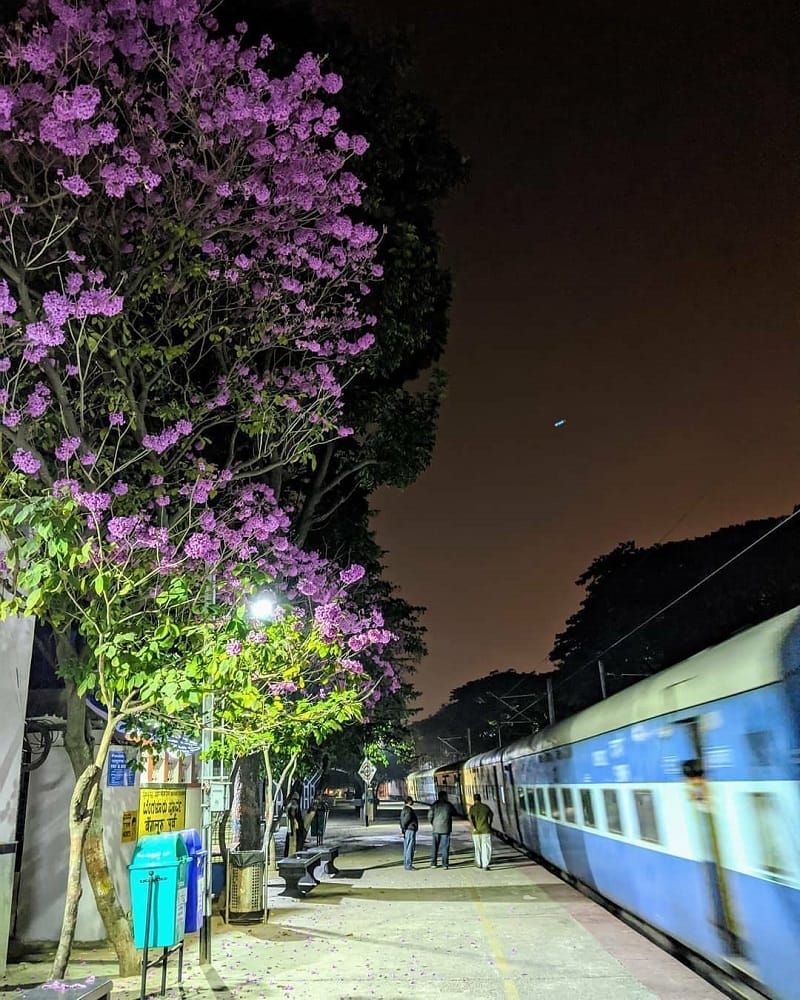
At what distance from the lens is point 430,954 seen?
9008mm

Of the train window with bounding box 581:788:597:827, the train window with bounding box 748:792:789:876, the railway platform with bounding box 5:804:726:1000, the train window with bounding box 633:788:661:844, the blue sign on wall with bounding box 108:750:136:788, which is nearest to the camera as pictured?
the train window with bounding box 748:792:789:876

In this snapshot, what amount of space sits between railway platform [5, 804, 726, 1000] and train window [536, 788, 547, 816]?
2.17 metres

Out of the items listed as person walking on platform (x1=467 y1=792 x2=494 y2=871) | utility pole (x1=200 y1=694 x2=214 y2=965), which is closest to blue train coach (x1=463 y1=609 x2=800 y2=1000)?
utility pole (x1=200 y1=694 x2=214 y2=965)

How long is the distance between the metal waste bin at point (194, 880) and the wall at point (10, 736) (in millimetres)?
1813

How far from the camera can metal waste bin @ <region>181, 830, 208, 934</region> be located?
26.7ft

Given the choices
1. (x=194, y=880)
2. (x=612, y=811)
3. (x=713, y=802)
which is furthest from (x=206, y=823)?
(x=713, y=802)

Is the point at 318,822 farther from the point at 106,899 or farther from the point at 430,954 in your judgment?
the point at 106,899

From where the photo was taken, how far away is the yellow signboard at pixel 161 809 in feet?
34.2

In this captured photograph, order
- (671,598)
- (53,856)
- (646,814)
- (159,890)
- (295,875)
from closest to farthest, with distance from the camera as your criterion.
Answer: (159,890), (646,814), (53,856), (295,875), (671,598)

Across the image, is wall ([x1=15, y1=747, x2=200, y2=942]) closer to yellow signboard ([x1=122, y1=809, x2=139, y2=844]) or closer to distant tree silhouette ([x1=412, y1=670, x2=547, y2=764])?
yellow signboard ([x1=122, y1=809, x2=139, y2=844])

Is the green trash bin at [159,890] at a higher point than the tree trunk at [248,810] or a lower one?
lower

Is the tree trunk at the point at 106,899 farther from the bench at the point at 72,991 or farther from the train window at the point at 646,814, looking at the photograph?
the train window at the point at 646,814

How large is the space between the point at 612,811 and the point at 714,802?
420 centimetres

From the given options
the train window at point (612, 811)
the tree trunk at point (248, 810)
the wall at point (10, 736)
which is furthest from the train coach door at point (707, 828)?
the tree trunk at point (248, 810)
